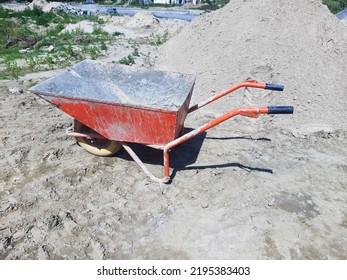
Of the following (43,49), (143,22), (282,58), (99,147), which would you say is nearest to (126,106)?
(99,147)

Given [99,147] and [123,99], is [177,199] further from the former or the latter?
[123,99]

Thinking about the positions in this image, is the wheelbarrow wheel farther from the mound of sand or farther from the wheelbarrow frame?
the mound of sand

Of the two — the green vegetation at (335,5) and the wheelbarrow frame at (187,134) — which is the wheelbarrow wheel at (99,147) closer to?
the wheelbarrow frame at (187,134)

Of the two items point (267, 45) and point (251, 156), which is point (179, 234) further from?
point (267, 45)

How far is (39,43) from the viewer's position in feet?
A: 35.7

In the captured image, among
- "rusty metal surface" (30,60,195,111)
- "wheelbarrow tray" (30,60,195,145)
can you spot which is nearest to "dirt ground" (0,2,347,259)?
"wheelbarrow tray" (30,60,195,145)

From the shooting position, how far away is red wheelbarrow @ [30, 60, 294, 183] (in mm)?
3547

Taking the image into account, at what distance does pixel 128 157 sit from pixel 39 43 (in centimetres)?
838

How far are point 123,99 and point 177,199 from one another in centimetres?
180

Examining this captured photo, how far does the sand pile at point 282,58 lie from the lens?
590cm

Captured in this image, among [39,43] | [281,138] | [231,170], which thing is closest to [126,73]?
[231,170]

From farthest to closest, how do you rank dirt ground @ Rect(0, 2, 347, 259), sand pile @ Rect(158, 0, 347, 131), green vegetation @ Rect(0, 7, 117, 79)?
1. green vegetation @ Rect(0, 7, 117, 79)
2. sand pile @ Rect(158, 0, 347, 131)
3. dirt ground @ Rect(0, 2, 347, 259)

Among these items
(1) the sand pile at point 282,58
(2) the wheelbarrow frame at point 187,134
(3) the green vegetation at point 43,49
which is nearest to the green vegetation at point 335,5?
(3) the green vegetation at point 43,49

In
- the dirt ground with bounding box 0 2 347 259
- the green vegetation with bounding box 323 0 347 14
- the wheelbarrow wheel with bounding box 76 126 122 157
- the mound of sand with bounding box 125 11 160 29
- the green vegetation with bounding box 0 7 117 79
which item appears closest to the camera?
the dirt ground with bounding box 0 2 347 259
